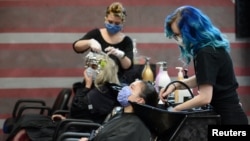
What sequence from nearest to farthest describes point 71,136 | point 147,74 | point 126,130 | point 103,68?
point 126,130 → point 71,136 → point 103,68 → point 147,74

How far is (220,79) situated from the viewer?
292 centimetres

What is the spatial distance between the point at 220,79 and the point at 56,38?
108 inches

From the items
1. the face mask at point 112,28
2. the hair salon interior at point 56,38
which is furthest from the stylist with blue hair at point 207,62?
the hair salon interior at point 56,38

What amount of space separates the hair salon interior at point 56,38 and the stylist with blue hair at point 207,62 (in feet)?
7.62

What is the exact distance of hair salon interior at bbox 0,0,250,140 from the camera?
17.4ft

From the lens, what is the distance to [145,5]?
5410mm

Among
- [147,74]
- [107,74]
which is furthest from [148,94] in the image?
[147,74]

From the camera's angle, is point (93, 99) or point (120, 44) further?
point (120, 44)

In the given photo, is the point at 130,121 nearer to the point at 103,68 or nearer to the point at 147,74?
the point at 103,68

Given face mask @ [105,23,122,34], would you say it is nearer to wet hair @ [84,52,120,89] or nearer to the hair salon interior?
wet hair @ [84,52,120,89]

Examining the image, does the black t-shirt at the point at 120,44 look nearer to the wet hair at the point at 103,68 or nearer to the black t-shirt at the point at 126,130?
the wet hair at the point at 103,68

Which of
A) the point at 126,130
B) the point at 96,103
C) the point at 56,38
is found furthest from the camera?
the point at 56,38

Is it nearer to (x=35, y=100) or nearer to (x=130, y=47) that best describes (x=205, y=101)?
(x=130, y=47)

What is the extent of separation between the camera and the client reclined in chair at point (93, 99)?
3902 millimetres
